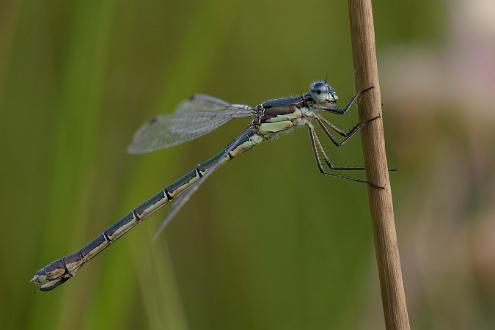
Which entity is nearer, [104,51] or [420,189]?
[104,51]

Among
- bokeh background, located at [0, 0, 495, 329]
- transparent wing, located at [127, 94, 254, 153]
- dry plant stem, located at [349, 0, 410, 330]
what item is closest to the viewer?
dry plant stem, located at [349, 0, 410, 330]

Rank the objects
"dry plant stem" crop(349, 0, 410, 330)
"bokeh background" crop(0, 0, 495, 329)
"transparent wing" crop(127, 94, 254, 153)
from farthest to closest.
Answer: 1. "transparent wing" crop(127, 94, 254, 153)
2. "bokeh background" crop(0, 0, 495, 329)
3. "dry plant stem" crop(349, 0, 410, 330)

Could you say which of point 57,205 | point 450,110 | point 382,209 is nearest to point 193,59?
point 57,205

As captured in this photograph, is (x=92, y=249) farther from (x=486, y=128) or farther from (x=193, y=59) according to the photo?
(x=486, y=128)

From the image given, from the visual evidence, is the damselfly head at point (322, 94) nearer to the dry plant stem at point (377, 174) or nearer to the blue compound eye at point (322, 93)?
the blue compound eye at point (322, 93)

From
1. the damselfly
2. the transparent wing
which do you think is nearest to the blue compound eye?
the damselfly

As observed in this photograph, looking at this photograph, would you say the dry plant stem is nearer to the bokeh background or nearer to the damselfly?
the damselfly

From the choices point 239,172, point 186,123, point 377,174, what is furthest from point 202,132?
point 377,174
